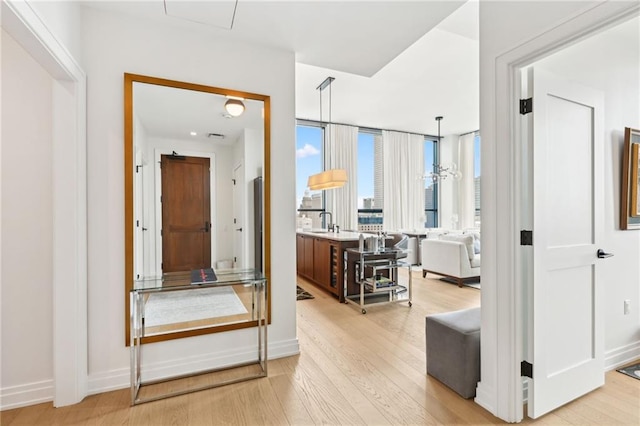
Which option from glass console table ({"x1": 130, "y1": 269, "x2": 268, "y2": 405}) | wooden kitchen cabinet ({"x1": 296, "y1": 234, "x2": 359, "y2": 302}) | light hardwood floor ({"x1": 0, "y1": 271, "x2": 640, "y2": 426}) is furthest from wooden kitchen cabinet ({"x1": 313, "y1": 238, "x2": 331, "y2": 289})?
glass console table ({"x1": 130, "y1": 269, "x2": 268, "y2": 405})

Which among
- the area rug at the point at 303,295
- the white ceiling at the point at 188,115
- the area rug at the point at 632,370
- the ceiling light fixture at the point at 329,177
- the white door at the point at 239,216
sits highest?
the white ceiling at the point at 188,115

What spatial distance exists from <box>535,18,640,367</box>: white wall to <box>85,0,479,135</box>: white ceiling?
39.8 inches

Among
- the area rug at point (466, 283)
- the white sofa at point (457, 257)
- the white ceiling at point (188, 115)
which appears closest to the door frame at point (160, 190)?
the white ceiling at point (188, 115)

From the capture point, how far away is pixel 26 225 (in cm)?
194

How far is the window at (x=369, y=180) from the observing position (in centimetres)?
752

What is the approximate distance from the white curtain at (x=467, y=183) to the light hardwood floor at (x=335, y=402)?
6.31 metres

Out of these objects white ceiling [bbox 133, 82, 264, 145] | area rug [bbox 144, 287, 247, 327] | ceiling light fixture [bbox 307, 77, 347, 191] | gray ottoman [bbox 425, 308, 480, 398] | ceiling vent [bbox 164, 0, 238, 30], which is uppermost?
ceiling vent [bbox 164, 0, 238, 30]

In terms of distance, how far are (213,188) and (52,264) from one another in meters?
1.15

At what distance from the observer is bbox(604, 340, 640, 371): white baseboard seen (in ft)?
7.59

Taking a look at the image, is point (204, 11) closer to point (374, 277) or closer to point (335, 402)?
point (335, 402)

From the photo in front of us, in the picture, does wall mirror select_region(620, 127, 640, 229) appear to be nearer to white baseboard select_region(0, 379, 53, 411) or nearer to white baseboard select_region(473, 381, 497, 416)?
white baseboard select_region(473, 381, 497, 416)

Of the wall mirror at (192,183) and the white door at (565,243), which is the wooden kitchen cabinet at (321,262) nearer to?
the wall mirror at (192,183)

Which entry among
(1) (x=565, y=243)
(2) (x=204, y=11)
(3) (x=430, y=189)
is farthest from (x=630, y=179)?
(3) (x=430, y=189)

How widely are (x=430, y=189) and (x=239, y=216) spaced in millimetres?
7131
